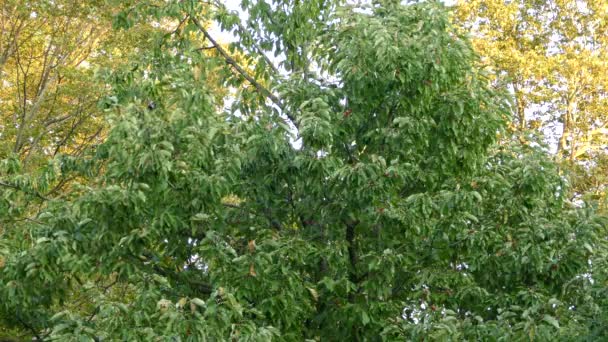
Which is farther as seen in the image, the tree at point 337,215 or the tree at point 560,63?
the tree at point 560,63

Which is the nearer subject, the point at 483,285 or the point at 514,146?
the point at 483,285

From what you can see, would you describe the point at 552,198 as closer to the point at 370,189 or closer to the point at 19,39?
the point at 370,189

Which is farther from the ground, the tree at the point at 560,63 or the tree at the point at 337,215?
the tree at the point at 560,63

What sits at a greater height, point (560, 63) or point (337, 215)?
point (560, 63)

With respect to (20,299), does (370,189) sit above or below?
above

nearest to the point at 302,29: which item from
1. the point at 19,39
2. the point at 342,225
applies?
the point at 342,225

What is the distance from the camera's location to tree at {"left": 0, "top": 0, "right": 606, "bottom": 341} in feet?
32.2

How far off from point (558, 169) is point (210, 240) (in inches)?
243

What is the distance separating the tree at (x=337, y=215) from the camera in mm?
9805

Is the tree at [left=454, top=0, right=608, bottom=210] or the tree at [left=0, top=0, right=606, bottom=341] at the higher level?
the tree at [left=454, top=0, right=608, bottom=210]

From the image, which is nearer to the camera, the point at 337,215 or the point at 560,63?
the point at 337,215

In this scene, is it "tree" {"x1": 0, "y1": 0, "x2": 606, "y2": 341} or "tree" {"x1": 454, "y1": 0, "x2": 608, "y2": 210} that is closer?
"tree" {"x1": 0, "y1": 0, "x2": 606, "y2": 341}

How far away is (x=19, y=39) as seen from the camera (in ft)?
77.1

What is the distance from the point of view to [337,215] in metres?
11.0
